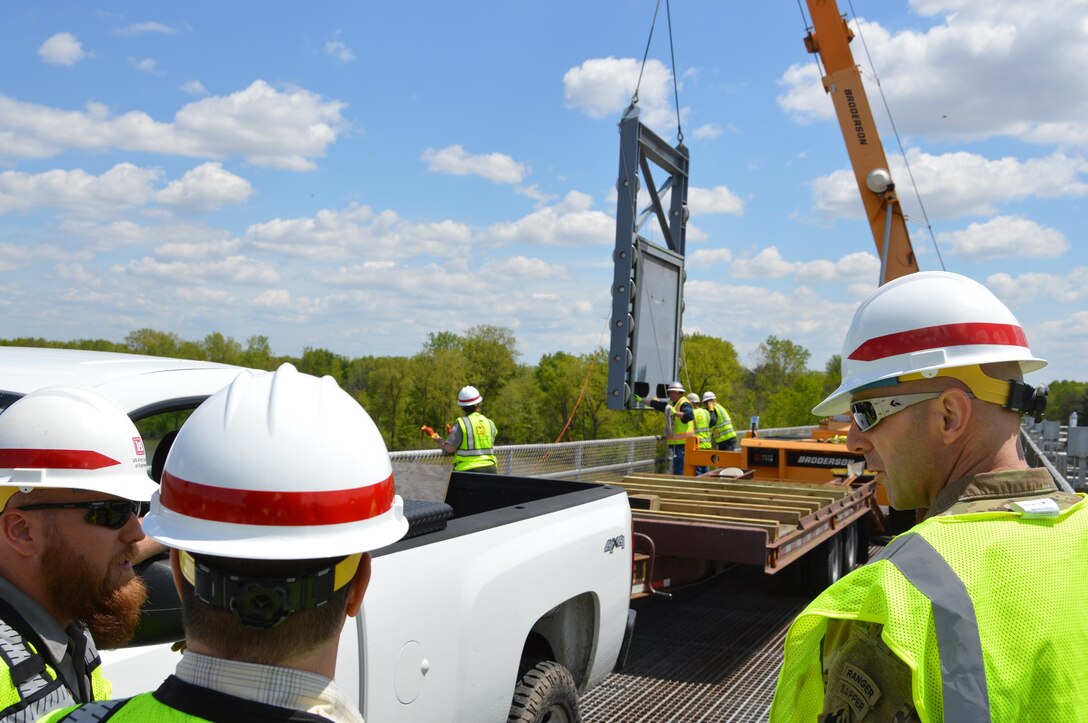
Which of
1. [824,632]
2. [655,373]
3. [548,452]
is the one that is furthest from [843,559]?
[824,632]

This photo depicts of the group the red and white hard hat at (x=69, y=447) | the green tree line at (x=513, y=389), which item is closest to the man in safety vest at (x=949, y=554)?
the red and white hard hat at (x=69, y=447)

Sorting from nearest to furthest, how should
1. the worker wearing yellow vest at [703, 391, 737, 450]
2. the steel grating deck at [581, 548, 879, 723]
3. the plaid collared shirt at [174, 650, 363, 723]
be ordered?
1. the plaid collared shirt at [174, 650, 363, 723]
2. the steel grating deck at [581, 548, 879, 723]
3. the worker wearing yellow vest at [703, 391, 737, 450]

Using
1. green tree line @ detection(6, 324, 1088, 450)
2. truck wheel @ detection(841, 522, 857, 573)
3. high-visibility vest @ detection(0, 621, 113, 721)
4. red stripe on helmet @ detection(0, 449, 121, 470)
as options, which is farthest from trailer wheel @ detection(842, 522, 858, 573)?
green tree line @ detection(6, 324, 1088, 450)

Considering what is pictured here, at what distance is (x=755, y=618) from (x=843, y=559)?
5.54 ft

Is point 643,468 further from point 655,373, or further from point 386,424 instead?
point 386,424

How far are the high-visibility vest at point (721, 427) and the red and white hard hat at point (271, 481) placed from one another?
53.1ft

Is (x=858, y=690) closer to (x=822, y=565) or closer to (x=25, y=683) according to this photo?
(x=25, y=683)

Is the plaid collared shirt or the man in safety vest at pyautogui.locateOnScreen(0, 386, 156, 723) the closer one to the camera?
the plaid collared shirt

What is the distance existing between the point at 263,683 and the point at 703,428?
15.7 metres

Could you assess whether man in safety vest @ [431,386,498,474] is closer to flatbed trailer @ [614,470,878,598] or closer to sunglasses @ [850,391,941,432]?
flatbed trailer @ [614,470,878,598]

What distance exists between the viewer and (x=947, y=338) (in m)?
1.88

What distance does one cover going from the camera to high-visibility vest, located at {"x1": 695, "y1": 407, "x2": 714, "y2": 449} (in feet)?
53.6

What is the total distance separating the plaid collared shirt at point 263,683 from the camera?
1.21 m

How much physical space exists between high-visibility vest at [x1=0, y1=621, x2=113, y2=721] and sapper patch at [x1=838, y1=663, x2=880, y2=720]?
55.1 inches
